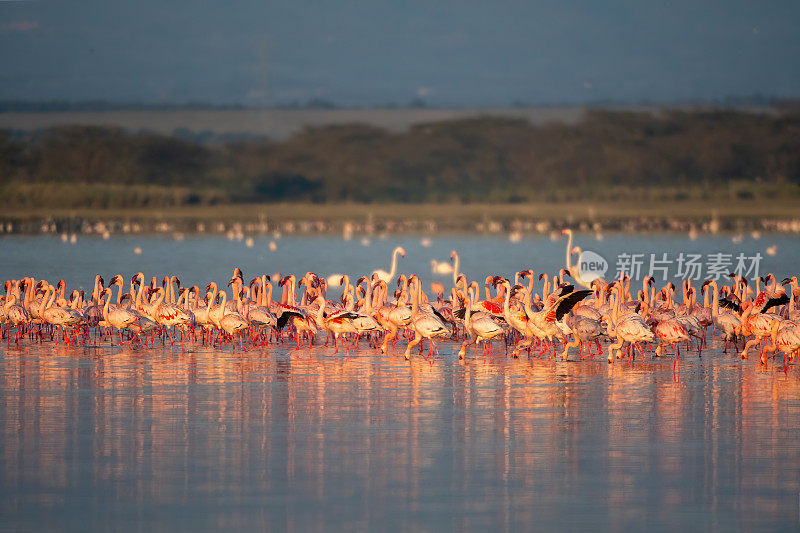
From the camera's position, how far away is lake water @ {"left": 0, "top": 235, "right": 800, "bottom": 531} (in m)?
9.49

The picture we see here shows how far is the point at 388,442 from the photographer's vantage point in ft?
38.9

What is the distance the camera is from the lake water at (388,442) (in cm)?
949

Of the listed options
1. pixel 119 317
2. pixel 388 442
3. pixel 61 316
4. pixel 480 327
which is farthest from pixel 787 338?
pixel 61 316

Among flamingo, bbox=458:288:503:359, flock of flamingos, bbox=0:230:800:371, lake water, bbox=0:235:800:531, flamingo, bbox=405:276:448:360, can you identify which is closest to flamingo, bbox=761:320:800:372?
flock of flamingos, bbox=0:230:800:371

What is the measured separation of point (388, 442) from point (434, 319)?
626 cm

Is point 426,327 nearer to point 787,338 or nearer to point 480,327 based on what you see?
point 480,327

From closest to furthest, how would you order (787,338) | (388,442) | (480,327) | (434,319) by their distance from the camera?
(388,442), (787,338), (480,327), (434,319)

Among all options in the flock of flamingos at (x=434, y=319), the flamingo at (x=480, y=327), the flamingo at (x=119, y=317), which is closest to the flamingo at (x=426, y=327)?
the flock of flamingos at (x=434, y=319)

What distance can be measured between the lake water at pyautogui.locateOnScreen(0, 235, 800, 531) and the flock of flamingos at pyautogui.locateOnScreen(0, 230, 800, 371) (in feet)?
1.58

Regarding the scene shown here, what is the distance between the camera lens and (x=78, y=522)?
920cm

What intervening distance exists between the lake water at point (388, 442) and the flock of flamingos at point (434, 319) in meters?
0.48

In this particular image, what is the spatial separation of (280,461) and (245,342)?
9.37 meters

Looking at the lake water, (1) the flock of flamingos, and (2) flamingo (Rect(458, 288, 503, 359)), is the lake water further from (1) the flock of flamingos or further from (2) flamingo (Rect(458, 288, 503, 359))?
(1) the flock of flamingos

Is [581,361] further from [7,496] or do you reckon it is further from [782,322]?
[7,496]
